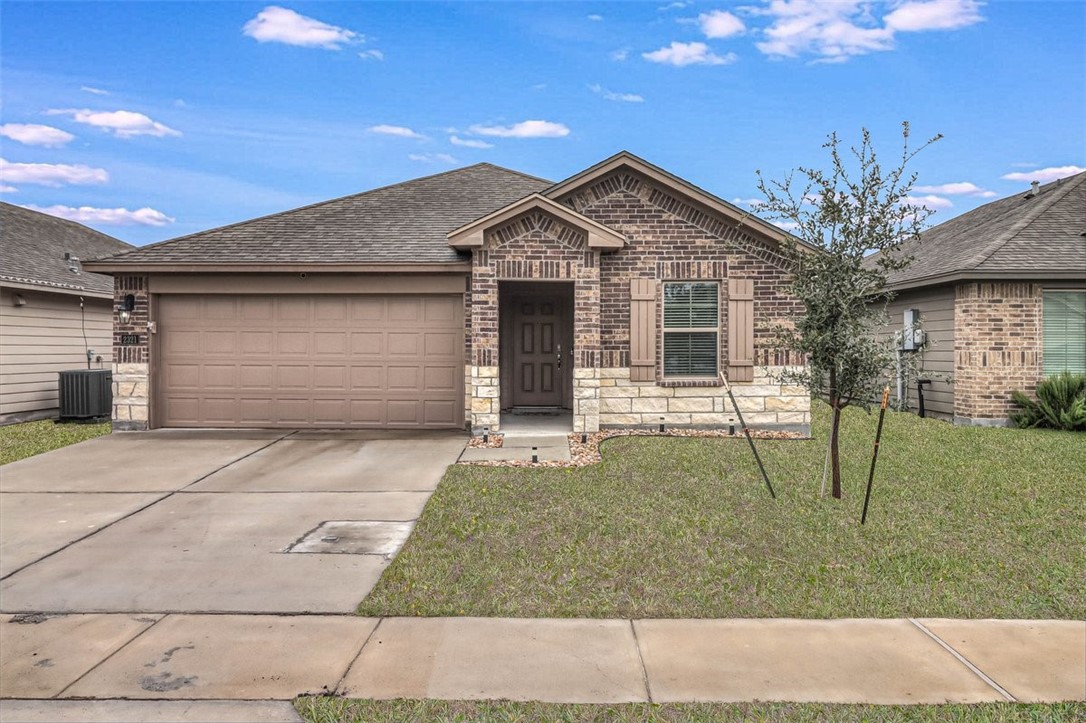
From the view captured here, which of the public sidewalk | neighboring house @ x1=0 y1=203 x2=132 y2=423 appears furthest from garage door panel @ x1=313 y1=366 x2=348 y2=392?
the public sidewalk

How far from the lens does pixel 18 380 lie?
13.0 m

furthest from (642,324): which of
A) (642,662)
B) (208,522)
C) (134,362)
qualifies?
(134,362)

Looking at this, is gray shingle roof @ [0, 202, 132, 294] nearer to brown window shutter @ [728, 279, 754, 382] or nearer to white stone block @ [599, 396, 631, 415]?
white stone block @ [599, 396, 631, 415]

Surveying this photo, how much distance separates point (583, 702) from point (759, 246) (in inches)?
375

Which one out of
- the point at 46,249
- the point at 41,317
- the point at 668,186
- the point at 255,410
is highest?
the point at 668,186

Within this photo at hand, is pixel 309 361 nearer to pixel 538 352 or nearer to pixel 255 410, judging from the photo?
pixel 255 410

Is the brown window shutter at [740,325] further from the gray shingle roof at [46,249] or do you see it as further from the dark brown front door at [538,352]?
the gray shingle roof at [46,249]

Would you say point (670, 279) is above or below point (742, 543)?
above

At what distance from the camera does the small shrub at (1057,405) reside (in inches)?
462

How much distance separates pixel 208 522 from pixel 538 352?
8168mm

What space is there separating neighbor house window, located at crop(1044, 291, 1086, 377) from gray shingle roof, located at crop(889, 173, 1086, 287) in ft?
2.18

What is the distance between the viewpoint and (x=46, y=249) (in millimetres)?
15703

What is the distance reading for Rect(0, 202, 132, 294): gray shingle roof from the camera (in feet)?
43.8

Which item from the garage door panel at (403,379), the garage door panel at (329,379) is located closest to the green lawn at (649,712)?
the garage door panel at (403,379)
